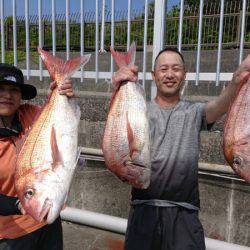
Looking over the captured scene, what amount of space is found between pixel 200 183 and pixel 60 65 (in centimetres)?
267

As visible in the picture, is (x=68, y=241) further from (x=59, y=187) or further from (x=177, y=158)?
(x=59, y=187)

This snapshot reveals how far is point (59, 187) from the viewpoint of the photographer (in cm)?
242

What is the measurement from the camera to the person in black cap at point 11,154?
2977 millimetres

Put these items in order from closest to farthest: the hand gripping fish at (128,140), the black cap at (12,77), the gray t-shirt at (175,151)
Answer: the hand gripping fish at (128,140) < the black cap at (12,77) < the gray t-shirt at (175,151)

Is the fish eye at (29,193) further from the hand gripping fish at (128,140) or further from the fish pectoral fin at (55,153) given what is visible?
the hand gripping fish at (128,140)

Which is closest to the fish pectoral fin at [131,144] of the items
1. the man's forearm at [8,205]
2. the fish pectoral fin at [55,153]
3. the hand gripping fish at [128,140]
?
the hand gripping fish at [128,140]

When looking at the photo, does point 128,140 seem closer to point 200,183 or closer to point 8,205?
point 8,205

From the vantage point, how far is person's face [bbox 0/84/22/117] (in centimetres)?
299

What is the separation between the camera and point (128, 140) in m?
2.71

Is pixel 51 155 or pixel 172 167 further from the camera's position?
pixel 172 167

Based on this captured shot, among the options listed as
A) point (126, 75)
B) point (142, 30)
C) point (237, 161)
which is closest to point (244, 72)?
point (237, 161)

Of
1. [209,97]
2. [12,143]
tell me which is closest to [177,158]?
[12,143]

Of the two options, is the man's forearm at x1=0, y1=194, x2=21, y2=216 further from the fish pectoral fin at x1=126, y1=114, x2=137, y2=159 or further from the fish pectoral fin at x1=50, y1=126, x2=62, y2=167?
the fish pectoral fin at x1=126, y1=114, x2=137, y2=159

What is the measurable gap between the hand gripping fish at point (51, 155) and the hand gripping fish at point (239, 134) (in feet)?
2.90
